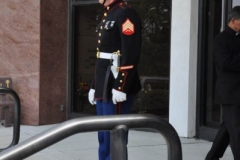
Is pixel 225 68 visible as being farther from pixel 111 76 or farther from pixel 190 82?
pixel 190 82

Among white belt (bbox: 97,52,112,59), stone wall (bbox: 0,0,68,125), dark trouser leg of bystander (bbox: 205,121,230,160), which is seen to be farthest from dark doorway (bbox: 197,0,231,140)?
white belt (bbox: 97,52,112,59)

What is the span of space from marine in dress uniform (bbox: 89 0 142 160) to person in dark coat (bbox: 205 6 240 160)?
81cm

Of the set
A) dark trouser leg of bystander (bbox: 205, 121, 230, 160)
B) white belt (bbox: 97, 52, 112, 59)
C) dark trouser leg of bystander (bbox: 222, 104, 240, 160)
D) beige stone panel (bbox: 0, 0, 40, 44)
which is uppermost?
beige stone panel (bbox: 0, 0, 40, 44)

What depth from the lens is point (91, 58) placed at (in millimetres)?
8594

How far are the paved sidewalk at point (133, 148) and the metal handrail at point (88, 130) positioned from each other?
10.2 ft

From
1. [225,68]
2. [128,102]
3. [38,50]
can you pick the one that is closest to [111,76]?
[128,102]

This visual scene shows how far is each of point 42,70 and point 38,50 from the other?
1.15ft

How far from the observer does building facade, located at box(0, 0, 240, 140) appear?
22.7 ft

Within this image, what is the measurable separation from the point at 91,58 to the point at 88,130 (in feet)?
19.7

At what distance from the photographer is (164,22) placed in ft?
24.4

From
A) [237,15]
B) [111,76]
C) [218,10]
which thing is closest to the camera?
[111,76]

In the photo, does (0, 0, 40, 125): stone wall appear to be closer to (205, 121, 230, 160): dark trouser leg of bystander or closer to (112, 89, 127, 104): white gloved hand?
(205, 121, 230, 160): dark trouser leg of bystander

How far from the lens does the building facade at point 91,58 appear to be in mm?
6922

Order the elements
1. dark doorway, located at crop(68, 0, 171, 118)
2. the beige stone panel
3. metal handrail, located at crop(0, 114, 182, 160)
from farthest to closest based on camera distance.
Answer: the beige stone panel < dark doorway, located at crop(68, 0, 171, 118) < metal handrail, located at crop(0, 114, 182, 160)
